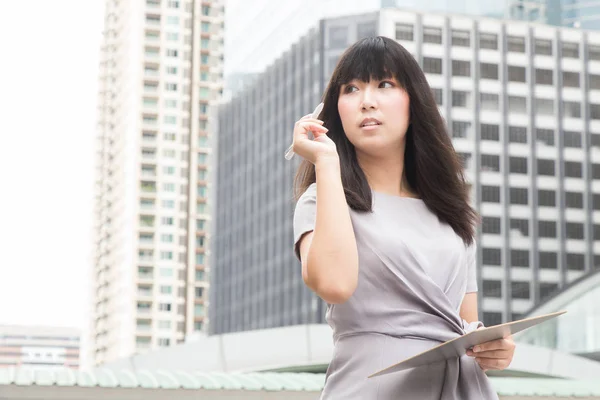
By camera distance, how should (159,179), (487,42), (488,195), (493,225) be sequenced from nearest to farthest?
1. (493,225)
2. (488,195)
3. (487,42)
4. (159,179)

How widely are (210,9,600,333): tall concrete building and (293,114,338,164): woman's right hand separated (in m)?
69.9

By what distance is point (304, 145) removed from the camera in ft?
6.47

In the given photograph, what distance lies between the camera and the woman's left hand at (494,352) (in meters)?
1.91

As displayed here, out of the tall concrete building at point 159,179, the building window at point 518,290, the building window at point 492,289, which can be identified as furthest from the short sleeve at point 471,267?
the tall concrete building at point 159,179

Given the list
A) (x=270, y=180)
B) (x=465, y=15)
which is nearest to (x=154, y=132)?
(x=270, y=180)

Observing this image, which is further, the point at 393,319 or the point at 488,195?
the point at 488,195

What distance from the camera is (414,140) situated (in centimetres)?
219

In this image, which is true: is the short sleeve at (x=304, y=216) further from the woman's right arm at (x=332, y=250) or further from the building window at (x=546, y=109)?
the building window at (x=546, y=109)

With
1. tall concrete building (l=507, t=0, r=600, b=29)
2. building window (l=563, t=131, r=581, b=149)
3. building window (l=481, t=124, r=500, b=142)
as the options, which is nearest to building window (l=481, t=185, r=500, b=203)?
building window (l=481, t=124, r=500, b=142)

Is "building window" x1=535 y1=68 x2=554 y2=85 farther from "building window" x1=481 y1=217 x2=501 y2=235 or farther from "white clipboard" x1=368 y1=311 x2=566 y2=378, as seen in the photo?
"white clipboard" x1=368 y1=311 x2=566 y2=378

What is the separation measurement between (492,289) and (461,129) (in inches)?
468

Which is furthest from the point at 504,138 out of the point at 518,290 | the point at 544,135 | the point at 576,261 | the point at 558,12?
the point at 558,12

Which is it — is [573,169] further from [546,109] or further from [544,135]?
[546,109]

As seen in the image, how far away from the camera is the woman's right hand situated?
1.95 meters
